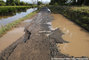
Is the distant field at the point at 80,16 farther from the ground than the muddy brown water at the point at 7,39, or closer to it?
farther from the ground

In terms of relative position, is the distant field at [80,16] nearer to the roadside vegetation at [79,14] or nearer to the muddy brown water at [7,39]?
the roadside vegetation at [79,14]

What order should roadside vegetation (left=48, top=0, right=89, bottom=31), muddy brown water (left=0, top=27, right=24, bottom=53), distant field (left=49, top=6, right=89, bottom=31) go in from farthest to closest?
roadside vegetation (left=48, top=0, right=89, bottom=31) < distant field (left=49, top=6, right=89, bottom=31) < muddy brown water (left=0, top=27, right=24, bottom=53)

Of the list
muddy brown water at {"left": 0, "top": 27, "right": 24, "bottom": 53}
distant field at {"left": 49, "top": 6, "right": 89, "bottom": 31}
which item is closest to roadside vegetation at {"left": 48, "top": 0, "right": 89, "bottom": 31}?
distant field at {"left": 49, "top": 6, "right": 89, "bottom": 31}

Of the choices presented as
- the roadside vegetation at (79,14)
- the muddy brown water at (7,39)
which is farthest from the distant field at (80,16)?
the muddy brown water at (7,39)

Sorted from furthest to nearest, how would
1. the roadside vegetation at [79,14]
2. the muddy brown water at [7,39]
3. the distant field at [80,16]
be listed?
the roadside vegetation at [79,14]
the distant field at [80,16]
the muddy brown water at [7,39]

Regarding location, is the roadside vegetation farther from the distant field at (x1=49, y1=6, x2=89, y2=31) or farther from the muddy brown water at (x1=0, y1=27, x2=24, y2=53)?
the muddy brown water at (x1=0, y1=27, x2=24, y2=53)

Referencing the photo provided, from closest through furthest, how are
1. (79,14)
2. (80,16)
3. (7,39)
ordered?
1. (7,39)
2. (80,16)
3. (79,14)

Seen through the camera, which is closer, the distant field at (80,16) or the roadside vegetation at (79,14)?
the distant field at (80,16)

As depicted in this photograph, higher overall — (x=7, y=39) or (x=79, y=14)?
(x=79, y=14)

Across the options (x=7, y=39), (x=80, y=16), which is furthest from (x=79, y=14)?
(x=7, y=39)

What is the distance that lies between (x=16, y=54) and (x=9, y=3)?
2971 inches

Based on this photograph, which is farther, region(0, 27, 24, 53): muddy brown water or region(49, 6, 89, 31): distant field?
region(49, 6, 89, 31): distant field

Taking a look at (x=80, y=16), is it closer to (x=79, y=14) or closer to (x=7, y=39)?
(x=79, y=14)

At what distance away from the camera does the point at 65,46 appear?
6078 mm
